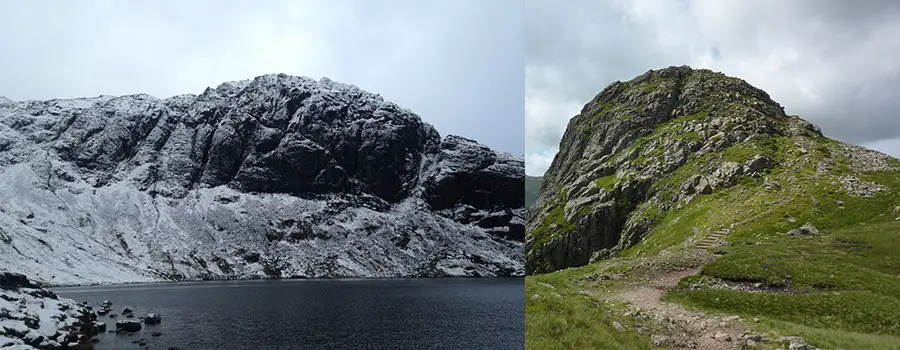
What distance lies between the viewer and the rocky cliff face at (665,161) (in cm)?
5916

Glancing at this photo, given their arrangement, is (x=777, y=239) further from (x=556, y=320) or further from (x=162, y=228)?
(x=162, y=228)

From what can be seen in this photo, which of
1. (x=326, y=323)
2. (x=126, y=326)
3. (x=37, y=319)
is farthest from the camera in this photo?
(x=326, y=323)

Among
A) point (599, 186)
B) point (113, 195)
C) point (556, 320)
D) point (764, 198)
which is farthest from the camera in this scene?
point (113, 195)

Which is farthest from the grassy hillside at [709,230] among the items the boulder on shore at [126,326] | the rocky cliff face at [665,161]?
the boulder on shore at [126,326]

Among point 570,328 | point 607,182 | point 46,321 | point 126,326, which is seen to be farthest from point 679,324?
point 607,182

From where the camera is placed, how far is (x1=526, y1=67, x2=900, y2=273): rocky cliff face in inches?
2329

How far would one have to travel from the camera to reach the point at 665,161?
73.8m

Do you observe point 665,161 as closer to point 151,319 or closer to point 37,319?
point 151,319

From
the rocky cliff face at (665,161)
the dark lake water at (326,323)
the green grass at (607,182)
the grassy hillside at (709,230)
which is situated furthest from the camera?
the green grass at (607,182)

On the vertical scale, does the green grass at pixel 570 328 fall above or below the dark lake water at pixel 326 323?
above

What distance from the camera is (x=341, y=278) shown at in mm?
172375

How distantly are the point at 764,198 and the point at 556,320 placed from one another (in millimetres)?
44523

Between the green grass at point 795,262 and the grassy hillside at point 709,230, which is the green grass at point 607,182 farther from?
the green grass at point 795,262

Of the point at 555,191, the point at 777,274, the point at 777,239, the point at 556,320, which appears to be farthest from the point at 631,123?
the point at 556,320
